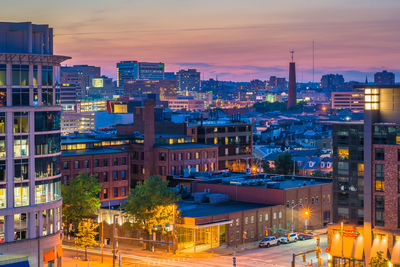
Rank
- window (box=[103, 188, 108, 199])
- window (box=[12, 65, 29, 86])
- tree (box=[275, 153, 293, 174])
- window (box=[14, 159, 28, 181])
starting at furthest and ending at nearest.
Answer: tree (box=[275, 153, 293, 174]) → window (box=[103, 188, 108, 199]) → window (box=[12, 65, 29, 86]) → window (box=[14, 159, 28, 181])

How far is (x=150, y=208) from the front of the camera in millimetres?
107125

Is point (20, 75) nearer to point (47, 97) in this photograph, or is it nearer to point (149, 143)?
point (47, 97)

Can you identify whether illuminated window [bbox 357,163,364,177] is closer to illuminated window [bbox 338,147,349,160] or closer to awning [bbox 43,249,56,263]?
illuminated window [bbox 338,147,349,160]

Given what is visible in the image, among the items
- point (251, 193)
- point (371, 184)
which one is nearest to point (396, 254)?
point (371, 184)

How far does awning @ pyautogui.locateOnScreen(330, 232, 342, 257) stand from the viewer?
94812mm

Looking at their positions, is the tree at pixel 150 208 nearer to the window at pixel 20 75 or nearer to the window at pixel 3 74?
the window at pixel 20 75

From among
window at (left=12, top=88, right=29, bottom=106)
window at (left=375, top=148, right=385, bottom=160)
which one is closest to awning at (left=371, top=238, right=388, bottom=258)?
window at (left=375, top=148, right=385, bottom=160)

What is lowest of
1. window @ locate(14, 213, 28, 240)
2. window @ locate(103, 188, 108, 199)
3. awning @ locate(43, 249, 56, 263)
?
awning @ locate(43, 249, 56, 263)

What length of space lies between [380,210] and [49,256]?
136 ft

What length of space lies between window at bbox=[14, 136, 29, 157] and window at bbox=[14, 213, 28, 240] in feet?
23.7

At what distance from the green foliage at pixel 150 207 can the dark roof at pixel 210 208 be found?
122 inches

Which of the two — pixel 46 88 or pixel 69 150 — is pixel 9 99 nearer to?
pixel 46 88

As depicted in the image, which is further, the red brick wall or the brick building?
the brick building

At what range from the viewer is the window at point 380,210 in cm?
9444
